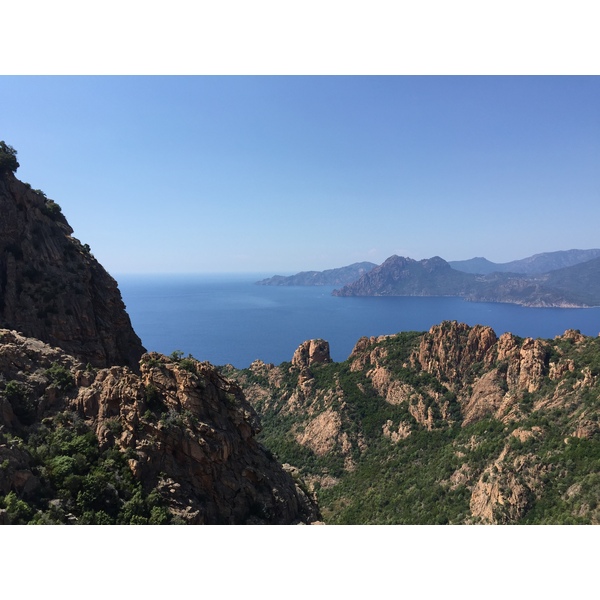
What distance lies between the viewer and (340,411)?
175 ft

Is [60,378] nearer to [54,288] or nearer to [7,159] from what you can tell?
[54,288]

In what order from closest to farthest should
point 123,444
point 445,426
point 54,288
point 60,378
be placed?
1. point 123,444
2. point 60,378
3. point 54,288
4. point 445,426

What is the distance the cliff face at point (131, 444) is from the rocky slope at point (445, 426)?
1730 centimetres

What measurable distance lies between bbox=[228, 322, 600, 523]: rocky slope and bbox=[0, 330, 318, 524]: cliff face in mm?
17303

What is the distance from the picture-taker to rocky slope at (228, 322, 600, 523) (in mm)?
27984

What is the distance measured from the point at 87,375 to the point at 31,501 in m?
5.52

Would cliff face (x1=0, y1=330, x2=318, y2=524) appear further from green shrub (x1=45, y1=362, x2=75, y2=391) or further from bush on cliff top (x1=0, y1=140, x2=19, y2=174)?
bush on cliff top (x1=0, y1=140, x2=19, y2=174)

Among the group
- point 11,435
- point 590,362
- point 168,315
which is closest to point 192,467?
point 11,435

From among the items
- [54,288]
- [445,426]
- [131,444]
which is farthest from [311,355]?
[131,444]

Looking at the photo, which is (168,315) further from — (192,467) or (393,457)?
(192,467)

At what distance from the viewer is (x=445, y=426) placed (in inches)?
1847

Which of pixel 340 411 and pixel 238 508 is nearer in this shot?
pixel 238 508

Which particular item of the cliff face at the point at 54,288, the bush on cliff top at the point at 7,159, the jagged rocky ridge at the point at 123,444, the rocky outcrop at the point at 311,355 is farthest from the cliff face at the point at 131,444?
the rocky outcrop at the point at 311,355

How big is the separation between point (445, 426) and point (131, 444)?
39.9m
